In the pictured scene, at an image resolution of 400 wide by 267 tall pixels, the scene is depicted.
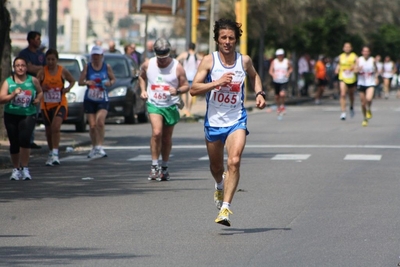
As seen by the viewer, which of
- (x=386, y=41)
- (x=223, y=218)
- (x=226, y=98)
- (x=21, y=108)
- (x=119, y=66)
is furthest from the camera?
(x=386, y=41)

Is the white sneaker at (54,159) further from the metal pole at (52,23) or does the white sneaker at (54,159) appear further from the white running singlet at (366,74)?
the white running singlet at (366,74)

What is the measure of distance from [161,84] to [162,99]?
19 cm

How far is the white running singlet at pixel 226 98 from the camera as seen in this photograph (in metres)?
10.0

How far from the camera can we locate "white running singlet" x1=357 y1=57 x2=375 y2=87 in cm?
2714

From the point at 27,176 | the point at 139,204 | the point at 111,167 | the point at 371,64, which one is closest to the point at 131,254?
the point at 139,204

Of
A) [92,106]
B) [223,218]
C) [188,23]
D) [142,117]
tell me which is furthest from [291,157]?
[188,23]

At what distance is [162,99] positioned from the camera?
14.1 meters

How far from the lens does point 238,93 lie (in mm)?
10055

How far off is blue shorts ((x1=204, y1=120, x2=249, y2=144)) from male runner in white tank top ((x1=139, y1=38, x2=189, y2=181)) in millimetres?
3933

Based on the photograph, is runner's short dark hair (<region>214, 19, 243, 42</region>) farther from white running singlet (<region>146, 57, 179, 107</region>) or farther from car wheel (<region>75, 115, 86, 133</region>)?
car wheel (<region>75, 115, 86, 133</region>)

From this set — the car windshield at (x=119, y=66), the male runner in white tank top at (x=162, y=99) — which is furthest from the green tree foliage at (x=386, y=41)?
the male runner in white tank top at (x=162, y=99)

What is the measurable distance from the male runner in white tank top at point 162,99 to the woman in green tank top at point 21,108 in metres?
1.40

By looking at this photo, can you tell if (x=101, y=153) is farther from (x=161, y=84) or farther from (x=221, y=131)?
(x=221, y=131)

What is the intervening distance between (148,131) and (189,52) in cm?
584
